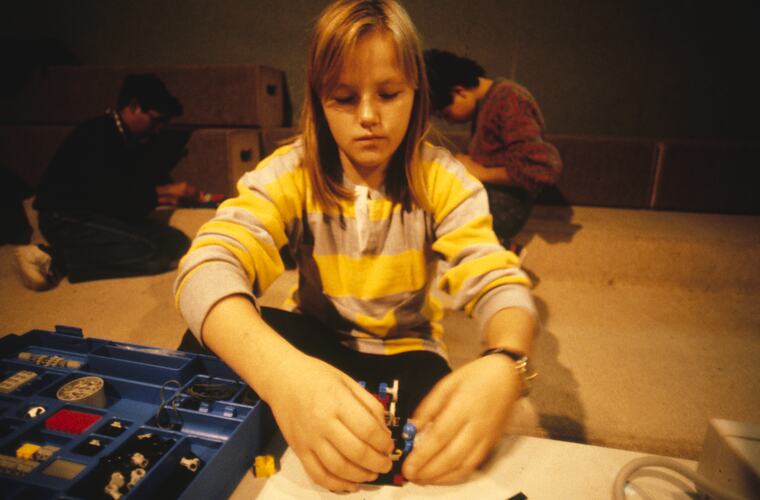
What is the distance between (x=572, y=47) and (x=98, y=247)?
Answer: 8.61 ft

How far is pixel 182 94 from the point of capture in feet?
7.98

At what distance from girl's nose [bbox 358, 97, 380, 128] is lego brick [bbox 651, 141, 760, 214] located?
81.7 inches

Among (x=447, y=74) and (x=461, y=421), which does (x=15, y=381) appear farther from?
(x=447, y=74)

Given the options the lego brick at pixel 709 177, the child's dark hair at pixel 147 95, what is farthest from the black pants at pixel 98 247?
the lego brick at pixel 709 177

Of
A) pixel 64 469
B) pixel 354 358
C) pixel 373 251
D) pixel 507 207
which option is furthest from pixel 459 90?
pixel 64 469

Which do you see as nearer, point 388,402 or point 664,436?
point 388,402

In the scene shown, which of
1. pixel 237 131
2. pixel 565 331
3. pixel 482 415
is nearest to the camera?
pixel 482 415

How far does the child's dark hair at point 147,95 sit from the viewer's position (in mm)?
2041

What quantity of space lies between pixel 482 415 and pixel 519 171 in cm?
135

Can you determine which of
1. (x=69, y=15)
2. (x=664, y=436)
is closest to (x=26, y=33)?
(x=69, y=15)

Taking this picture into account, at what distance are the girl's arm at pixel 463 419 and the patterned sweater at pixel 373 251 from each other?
0.13m

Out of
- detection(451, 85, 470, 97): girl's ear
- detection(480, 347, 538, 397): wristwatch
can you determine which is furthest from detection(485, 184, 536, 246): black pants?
detection(480, 347, 538, 397): wristwatch

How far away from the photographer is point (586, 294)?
1.88m

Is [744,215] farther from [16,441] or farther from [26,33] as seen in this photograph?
[26,33]
